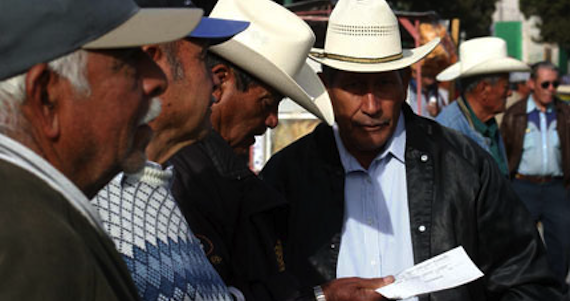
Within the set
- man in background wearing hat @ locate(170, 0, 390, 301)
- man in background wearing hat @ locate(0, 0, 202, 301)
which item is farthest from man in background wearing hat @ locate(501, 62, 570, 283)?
man in background wearing hat @ locate(0, 0, 202, 301)

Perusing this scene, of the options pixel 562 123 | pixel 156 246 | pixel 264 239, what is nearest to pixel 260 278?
pixel 264 239

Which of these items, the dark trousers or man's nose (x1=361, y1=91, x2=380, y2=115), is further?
the dark trousers

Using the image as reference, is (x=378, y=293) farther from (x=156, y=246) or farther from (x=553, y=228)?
(x=553, y=228)

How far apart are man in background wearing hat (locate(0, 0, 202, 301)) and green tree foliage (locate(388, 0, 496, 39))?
3016cm

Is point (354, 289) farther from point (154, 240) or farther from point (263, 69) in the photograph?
point (154, 240)

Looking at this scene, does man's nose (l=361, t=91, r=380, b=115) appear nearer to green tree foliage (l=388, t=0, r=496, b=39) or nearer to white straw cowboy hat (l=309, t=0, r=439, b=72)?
white straw cowboy hat (l=309, t=0, r=439, b=72)

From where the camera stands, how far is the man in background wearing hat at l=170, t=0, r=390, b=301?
231cm

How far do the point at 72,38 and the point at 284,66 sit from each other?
161 centimetres

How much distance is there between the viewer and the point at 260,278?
7.94ft

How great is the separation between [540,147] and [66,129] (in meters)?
6.93

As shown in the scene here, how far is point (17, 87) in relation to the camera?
120 centimetres

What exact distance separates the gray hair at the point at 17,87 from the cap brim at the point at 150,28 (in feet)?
0.10

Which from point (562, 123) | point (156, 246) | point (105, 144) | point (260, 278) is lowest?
point (562, 123)

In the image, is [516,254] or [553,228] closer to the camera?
[516,254]
